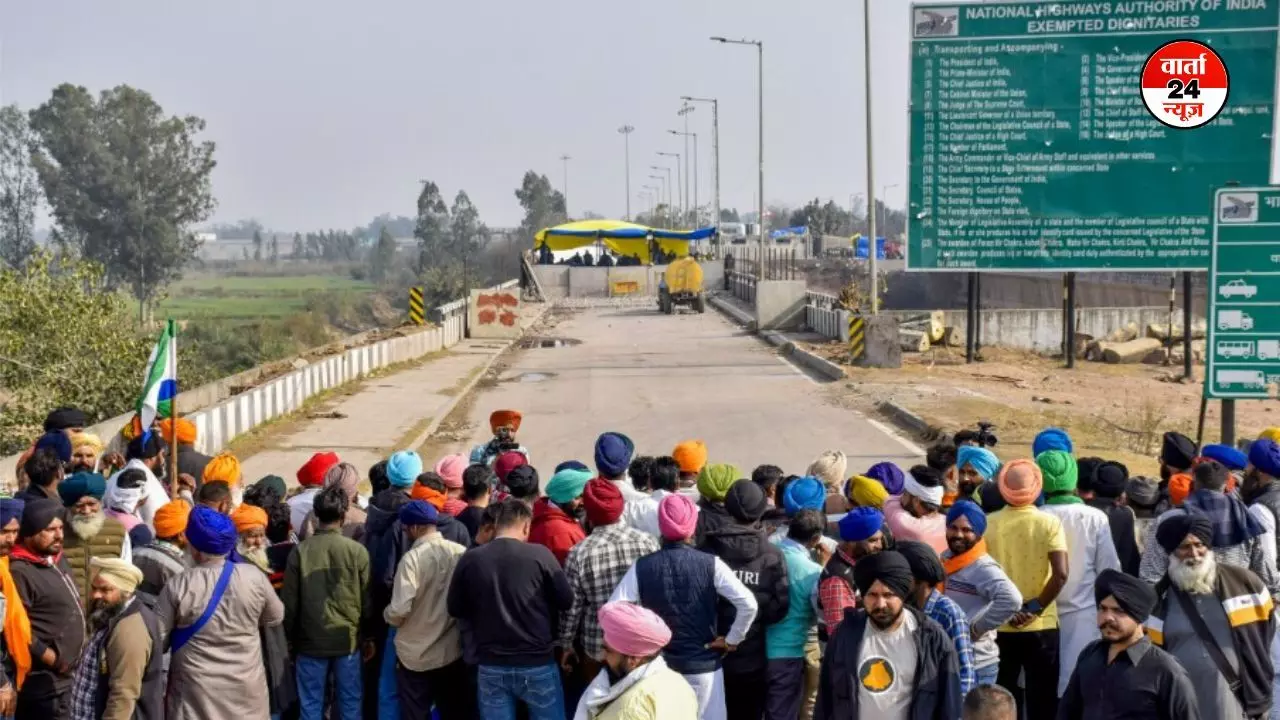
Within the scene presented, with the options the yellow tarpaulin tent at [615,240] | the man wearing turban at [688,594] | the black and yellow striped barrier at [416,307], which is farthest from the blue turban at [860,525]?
the yellow tarpaulin tent at [615,240]

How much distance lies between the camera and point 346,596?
6.72 metres

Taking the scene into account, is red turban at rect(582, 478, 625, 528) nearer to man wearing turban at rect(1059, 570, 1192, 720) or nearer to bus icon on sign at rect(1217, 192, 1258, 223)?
man wearing turban at rect(1059, 570, 1192, 720)

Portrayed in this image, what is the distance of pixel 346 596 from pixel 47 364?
14602mm

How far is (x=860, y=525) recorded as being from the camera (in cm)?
604

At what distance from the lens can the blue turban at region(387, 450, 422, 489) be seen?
25.0ft

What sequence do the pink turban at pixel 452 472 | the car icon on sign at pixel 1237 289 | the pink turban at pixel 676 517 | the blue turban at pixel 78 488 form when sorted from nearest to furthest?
1. the pink turban at pixel 676 517
2. the blue turban at pixel 78 488
3. the pink turban at pixel 452 472
4. the car icon on sign at pixel 1237 289

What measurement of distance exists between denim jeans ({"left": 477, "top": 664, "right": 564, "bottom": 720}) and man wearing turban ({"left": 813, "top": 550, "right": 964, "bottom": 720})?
1694 millimetres

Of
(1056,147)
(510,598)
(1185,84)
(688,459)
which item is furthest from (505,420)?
(1185,84)

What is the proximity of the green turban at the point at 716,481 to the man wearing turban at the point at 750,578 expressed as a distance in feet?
1.55

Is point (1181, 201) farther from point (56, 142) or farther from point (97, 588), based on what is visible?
point (56, 142)

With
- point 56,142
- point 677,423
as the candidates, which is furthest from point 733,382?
point 56,142

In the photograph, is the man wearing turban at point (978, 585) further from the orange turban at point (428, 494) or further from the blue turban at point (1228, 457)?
the orange turban at point (428, 494)

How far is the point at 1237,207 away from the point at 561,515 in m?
8.33

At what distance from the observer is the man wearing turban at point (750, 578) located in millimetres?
6148
